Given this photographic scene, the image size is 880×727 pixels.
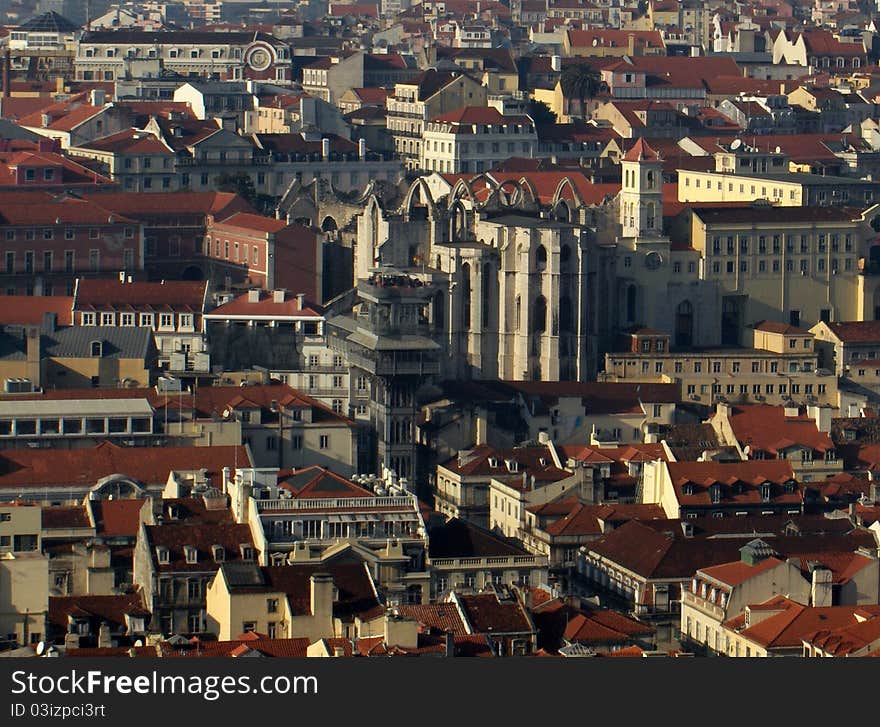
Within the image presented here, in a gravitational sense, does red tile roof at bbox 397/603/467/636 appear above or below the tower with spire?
below

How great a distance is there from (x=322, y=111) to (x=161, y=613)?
95984 millimetres

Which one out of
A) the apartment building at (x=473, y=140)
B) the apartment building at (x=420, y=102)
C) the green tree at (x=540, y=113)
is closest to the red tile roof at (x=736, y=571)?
the apartment building at (x=473, y=140)

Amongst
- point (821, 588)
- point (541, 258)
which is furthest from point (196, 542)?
point (541, 258)

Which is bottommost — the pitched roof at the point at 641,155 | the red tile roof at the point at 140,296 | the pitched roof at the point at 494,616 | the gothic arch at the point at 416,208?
the pitched roof at the point at 494,616

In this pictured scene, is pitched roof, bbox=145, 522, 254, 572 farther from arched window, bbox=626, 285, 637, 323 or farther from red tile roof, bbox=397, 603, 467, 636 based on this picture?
arched window, bbox=626, 285, 637, 323

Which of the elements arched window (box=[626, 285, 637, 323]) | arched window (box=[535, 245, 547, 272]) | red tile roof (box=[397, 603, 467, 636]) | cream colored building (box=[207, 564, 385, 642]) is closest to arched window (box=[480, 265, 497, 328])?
arched window (box=[535, 245, 547, 272])

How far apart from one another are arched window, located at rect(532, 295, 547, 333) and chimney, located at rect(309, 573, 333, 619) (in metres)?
43.2

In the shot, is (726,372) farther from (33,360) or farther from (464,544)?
(464,544)

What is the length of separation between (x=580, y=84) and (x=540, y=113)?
1009 cm

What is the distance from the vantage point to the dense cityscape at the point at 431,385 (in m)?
70.3

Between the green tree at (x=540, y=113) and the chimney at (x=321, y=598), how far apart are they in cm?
10217

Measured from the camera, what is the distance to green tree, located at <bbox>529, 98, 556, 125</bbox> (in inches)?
6727

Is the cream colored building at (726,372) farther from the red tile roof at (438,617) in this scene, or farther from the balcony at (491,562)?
the red tile roof at (438,617)

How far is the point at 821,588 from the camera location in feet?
237
